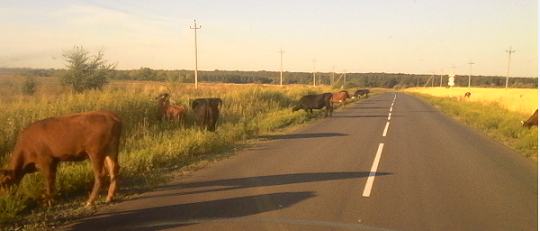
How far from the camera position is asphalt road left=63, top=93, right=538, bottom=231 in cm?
594

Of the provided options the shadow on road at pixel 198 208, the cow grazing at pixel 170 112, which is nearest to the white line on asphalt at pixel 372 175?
the shadow on road at pixel 198 208

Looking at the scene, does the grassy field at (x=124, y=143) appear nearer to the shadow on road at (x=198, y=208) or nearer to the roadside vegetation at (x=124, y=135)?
the roadside vegetation at (x=124, y=135)

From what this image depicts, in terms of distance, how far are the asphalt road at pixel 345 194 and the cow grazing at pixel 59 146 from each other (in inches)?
34.3

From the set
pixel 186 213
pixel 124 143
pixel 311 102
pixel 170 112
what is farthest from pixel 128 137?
pixel 311 102

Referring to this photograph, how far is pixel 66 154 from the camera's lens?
6531 millimetres

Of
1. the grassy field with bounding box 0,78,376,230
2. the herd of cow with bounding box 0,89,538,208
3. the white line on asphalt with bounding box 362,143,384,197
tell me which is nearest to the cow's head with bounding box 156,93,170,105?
the grassy field with bounding box 0,78,376,230

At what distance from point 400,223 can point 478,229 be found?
37.5 inches

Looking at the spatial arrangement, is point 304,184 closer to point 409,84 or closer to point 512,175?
point 512,175

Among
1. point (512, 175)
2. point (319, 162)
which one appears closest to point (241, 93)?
point (319, 162)

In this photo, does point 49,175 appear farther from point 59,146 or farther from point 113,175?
point 113,175

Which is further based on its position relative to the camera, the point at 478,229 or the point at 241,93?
the point at 241,93

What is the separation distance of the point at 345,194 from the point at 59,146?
4.38 m

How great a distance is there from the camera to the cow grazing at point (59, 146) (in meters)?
6.45

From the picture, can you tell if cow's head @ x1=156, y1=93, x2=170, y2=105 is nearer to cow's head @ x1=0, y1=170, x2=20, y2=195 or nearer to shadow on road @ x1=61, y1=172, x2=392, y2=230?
shadow on road @ x1=61, y1=172, x2=392, y2=230
